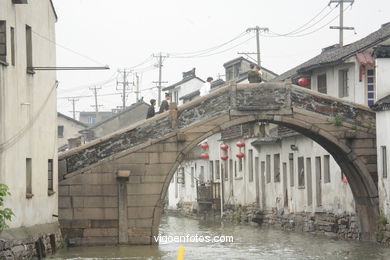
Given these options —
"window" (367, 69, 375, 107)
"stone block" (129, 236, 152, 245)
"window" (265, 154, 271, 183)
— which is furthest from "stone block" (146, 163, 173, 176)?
"window" (265, 154, 271, 183)

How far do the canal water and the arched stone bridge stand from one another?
962 millimetres

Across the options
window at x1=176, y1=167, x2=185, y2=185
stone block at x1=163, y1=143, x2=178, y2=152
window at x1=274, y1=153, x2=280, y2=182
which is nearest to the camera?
stone block at x1=163, y1=143, x2=178, y2=152

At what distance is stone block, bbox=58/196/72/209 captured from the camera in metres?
32.7

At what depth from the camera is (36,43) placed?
28891 millimetres

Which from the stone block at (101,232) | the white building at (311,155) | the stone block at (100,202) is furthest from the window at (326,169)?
the stone block at (101,232)

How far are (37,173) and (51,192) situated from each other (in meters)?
2.42

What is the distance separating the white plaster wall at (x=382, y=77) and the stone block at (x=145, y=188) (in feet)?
24.1

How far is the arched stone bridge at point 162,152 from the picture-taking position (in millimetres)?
32812

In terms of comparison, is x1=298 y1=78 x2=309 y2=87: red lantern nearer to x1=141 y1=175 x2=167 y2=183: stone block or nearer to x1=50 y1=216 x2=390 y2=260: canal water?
Result: x1=50 y1=216 x2=390 y2=260: canal water

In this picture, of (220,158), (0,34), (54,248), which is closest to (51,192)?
(54,248)

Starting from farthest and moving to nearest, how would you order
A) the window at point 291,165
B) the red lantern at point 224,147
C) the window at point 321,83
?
1. the red lantern at point 224,147
2. the window at point 291,165
3. the window at point 321,83

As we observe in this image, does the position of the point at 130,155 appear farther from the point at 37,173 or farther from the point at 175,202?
the point at 175,202

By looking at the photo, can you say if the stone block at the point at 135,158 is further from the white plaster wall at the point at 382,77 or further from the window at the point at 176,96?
the window at the point at 176,96

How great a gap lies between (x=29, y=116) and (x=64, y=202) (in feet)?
18.7
